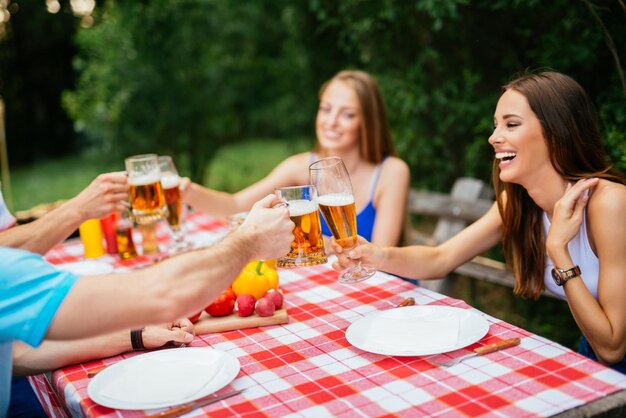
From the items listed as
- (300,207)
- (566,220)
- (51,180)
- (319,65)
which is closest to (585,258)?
(566,220)

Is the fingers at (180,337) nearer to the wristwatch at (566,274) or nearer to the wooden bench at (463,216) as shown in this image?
the wristwatch at (566,274)

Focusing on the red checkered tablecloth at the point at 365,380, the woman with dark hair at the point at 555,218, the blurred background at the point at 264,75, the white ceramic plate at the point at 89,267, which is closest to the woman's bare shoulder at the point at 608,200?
the woman with dark hair at the point at 555,218

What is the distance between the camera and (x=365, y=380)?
1.60 metres

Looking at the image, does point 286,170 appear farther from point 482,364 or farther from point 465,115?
point 482,364

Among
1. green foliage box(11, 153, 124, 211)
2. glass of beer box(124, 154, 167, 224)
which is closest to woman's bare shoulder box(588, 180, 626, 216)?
glass of beer box(124, 154, 167, 224)

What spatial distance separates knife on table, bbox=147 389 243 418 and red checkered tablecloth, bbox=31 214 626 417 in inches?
0.6

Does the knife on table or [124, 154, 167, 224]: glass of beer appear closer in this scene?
the knife on table

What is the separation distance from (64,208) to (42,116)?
934 cm

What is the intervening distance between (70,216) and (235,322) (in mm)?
912

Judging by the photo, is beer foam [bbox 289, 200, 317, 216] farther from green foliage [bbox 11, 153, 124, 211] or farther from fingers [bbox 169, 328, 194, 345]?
green foliage [bbox 11, 153, 124, 211]

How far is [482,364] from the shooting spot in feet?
5.36

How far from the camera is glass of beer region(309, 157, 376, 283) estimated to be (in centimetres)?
196

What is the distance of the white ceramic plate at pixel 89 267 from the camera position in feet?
8.56

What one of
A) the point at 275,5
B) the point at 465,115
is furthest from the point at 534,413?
the point at 275,5
